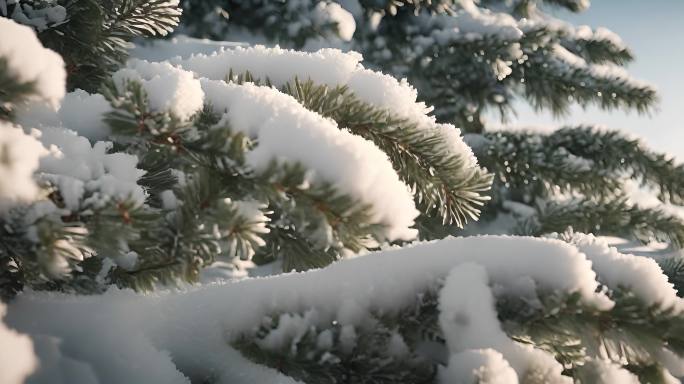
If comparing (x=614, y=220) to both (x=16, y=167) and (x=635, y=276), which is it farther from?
(x=16, y=167)

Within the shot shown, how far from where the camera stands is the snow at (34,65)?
54cm

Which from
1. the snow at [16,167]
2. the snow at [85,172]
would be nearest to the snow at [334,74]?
the snow at [85,172]

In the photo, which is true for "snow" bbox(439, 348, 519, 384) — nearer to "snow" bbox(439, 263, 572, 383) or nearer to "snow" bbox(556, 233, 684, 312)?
"snow" bbox(439, 263, 572, 383)

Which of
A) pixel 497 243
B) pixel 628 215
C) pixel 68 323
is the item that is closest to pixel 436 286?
pixel 497 243

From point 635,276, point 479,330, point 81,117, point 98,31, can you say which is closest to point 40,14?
point 98,31

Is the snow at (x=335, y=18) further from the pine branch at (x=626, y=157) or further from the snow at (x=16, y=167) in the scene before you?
the snow at (x=16, y=167)

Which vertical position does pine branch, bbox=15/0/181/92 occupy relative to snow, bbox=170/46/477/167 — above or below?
below

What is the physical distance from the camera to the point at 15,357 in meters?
0.64

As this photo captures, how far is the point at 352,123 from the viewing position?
0.90 metres

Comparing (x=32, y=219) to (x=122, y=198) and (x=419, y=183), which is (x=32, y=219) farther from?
(x=419, y=183)

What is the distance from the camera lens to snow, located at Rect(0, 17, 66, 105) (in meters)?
0.54

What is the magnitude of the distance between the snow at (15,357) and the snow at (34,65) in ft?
0.96

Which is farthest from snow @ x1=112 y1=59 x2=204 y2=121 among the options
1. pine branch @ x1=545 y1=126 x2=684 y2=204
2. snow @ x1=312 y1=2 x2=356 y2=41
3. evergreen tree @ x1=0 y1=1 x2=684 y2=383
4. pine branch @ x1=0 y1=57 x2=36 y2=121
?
pine branch @ x1=545 y1=126 x2=684 y2=204

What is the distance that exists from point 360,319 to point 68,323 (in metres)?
0.40
